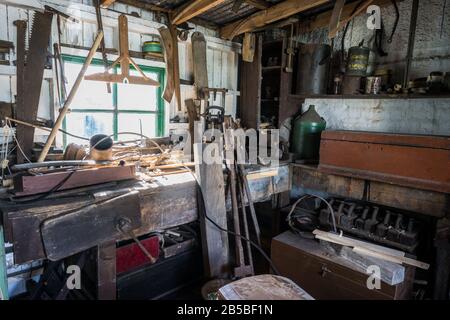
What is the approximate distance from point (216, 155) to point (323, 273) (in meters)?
1.15

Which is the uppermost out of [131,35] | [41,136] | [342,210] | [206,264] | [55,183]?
[131,35]

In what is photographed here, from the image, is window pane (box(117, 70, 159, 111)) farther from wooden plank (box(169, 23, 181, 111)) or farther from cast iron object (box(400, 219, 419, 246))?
cast iron object (box(400, 219, 419, 246))

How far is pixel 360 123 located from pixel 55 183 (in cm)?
277

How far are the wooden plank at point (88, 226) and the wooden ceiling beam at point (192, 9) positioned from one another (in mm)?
1881

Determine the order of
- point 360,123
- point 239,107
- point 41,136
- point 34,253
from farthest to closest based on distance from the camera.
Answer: point 239,107 < point 360,123 < point 41,136 < point 34,253

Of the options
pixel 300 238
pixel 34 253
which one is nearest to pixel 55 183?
pixel 34 253

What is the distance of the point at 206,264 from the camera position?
2027mm

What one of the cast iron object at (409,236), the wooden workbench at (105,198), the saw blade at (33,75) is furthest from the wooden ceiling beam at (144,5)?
the cast iron object at (409,236)

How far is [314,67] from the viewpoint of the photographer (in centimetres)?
294

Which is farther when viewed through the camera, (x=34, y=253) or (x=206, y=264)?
(x=206, y=264)

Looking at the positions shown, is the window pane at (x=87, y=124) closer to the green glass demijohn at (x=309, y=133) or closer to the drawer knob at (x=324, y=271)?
the green glass demijohn at (x=309, y=133)

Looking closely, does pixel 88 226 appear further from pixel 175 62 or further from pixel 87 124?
pixel 175 62

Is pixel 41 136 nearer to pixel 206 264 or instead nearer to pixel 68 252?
pixel 68 252

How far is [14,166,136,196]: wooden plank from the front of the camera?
135 cm
